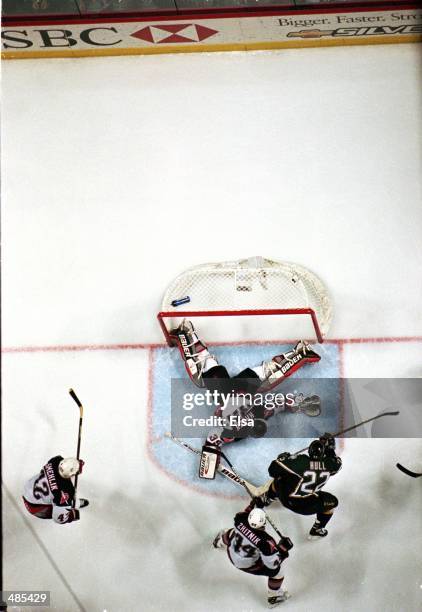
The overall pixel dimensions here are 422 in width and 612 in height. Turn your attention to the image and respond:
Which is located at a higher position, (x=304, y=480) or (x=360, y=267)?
(x=360, y=267)

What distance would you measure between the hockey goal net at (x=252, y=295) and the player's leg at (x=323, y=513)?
91 cm

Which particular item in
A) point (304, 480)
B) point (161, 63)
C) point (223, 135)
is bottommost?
point (304, 480)

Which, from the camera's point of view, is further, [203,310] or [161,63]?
[161,63]

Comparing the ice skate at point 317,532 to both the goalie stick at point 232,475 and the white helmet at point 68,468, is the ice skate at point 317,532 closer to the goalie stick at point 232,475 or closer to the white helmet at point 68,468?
the goalie stick at point 232,475

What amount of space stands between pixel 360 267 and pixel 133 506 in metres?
1.78

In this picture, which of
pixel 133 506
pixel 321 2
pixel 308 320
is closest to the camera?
pixel 133 506

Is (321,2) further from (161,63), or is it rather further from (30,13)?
(30,13)

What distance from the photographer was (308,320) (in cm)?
551

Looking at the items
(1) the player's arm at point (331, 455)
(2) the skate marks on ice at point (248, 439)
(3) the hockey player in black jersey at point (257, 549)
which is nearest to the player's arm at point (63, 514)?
(2) the skate marks on ice at point (248, 439)

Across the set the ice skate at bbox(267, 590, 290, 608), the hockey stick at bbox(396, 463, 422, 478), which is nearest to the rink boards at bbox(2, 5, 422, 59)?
the hockey stick at bbox(396, 463, 422, 478)

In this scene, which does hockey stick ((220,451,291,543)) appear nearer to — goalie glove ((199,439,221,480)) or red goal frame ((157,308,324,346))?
goalie glove ((199,439,221,480))

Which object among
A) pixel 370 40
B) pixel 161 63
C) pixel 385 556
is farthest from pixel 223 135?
pixel 385 556

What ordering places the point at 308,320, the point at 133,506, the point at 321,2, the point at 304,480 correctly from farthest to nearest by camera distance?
1. the point at 321,2
2. the point at 308,320
3. the point at 133,506
4. the point at 304,480

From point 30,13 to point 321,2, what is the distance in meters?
1.70
